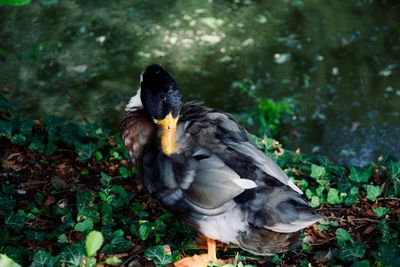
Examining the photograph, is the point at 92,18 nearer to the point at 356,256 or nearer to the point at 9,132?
the point at 9,132

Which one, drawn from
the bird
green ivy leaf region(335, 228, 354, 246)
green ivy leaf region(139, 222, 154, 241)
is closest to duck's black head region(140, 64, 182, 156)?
the bird

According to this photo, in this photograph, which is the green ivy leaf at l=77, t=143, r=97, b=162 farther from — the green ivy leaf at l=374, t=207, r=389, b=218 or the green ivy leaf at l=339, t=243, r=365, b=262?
the green ivy leaf at l=374, t=207, r=389, b=218

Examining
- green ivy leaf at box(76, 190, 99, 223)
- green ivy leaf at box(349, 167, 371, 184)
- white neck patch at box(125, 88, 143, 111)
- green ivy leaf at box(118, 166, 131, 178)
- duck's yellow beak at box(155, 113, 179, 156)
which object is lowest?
green ivy leaf at box(118, 166, 131, 178)

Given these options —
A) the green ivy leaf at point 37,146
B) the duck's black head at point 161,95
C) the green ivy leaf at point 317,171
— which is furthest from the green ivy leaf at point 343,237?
the green ivy leaf at point 37,146

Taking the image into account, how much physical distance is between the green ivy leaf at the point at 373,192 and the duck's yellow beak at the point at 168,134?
132 cm

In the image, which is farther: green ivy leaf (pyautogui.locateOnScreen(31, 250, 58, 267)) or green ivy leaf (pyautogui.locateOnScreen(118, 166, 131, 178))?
green ivy leaf (pyautogui.locateOnScreen(118, 166, 131, 178))

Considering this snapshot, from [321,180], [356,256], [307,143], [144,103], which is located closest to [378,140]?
[307,143]

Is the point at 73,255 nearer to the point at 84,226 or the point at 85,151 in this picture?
the point at 84,226

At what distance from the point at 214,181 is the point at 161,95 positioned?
57 centimetres

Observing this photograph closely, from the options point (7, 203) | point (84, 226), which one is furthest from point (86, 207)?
point (7, 203)

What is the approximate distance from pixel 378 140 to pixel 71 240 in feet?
10.1

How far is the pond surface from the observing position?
499 centimetres

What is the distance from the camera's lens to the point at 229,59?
5.66m

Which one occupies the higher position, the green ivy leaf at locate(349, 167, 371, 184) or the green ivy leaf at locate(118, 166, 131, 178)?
the green ivy leaf at locate(349, 167, 371, 184)
